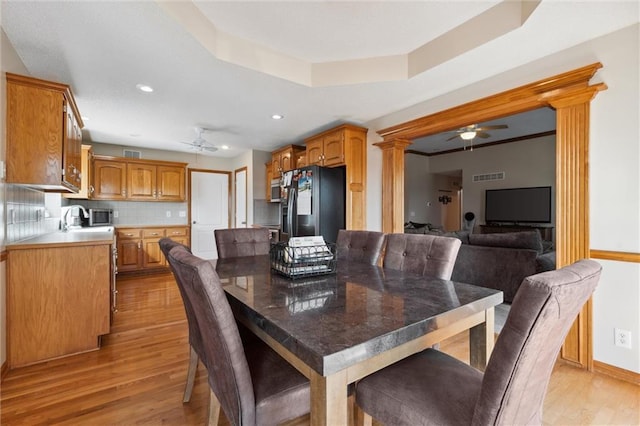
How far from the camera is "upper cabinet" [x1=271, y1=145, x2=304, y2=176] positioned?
15.4 ft

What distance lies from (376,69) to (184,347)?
9.57 feet

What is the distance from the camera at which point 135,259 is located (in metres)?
4.90

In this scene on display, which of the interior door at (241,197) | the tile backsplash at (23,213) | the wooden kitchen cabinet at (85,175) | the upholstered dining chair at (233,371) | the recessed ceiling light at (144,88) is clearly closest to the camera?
the upholstered dining chair at (233,371)

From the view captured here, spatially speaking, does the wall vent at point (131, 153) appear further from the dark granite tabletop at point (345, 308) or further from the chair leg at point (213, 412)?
the chair leg at point (213, 412)

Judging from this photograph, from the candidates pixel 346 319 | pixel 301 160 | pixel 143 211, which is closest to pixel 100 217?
pixel 143 211

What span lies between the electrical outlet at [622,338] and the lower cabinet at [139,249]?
5.62 meters

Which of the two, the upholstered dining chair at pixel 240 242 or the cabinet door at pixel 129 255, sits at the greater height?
the upholstered dining chair at pixel 240 242

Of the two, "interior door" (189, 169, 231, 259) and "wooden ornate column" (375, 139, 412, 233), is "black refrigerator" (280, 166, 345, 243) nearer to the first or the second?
"wooden ornate column" (375, 139, 412, 233)

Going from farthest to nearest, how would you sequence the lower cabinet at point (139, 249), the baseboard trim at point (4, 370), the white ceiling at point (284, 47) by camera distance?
the lower cabinet at point (139, 249) → the baseboard trim at point (4, 370) → the white ceiling at point (284, 47)

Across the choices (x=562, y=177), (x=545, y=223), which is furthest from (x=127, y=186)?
(x=545, y=223)

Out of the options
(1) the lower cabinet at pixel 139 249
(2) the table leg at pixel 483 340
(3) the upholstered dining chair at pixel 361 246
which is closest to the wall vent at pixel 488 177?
(3) the upholstered dining chair at pixel 361 246

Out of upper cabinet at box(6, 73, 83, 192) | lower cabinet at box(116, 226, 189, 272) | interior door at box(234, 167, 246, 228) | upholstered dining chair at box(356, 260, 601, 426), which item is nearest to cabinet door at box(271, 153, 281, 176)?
interior door at box(234, 167, 246, 228)

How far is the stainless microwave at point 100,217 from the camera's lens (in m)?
4.53

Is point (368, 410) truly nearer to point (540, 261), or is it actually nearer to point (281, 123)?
point (540, 261)
